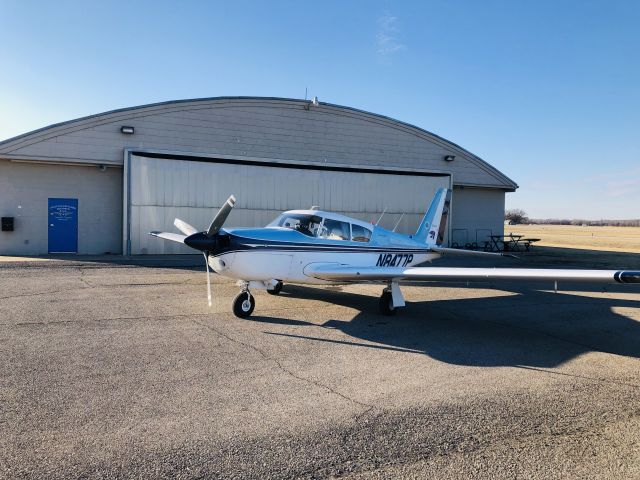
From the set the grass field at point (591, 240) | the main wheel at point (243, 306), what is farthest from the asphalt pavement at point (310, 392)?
the grass field at point (591, 240)

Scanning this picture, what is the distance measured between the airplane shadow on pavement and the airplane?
0.79 m

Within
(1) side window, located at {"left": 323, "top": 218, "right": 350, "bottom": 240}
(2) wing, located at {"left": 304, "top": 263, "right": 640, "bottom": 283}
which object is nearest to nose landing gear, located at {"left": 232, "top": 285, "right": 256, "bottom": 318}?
(2) wing, located at {"left": 304, "top": 263, "right": 640, "bottom": 283}

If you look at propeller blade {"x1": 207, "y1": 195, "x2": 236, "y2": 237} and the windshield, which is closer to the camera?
propeller blade {"x1": 207, "y1": 195, "x2": 236, "y2": 237}

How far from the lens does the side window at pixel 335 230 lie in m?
9.98

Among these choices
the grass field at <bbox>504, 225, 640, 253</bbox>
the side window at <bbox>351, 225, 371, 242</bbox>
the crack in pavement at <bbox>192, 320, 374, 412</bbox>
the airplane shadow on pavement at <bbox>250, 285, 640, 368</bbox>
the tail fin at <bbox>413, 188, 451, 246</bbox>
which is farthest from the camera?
the grass field at <bbox>504, 225, 640, 253</bbox>

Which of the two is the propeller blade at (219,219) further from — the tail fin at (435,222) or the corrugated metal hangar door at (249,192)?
the corrugated metal hangar door at (249,192)

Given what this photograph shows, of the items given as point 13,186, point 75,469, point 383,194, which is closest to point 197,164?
point 13,186

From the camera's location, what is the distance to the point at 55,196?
20031 mm

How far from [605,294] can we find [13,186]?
22327mm

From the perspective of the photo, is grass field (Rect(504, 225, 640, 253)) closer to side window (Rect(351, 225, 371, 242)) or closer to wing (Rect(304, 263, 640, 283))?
side window (Rect(351, 225, 371, 242))

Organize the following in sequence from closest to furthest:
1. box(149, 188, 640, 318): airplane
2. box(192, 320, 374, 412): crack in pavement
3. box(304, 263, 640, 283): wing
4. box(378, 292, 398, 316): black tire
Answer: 1. box(192, 320, 374, 412): crack in pavement
2. box(304, 263, 640, 283): wing
3. box(149, 188, 640, 318): airplane
4. box(378, 292, 398, 316): black tire

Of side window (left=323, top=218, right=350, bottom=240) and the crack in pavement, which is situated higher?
side window (left=323, top=218, right=350, bottom=240)

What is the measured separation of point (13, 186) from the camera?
19.5 metres

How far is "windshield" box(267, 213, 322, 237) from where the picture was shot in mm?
9695
